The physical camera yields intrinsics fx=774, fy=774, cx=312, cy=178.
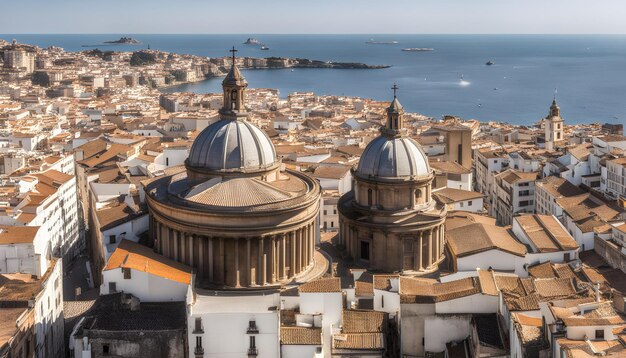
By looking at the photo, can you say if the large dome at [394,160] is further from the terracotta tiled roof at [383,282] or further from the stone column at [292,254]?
the stone column at [292,254]

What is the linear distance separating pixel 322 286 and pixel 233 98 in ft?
36.3

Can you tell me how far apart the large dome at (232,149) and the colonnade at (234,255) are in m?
3.67

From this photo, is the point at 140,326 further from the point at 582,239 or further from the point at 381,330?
the point at 582,239

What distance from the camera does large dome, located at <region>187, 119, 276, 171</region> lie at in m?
35.6

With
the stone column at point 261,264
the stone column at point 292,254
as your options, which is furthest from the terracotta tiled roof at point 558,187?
the stone column at point 261,264

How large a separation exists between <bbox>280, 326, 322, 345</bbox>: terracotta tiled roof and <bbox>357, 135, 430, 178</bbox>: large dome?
1104 centimetres

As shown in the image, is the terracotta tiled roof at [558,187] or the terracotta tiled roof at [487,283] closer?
the terracotta tiled roof at [487,283]

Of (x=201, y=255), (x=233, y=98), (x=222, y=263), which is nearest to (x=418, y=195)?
(x=233, y=98)

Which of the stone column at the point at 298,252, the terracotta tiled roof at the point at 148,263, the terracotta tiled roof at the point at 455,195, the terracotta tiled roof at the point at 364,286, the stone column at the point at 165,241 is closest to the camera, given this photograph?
the terracotta tiled roof at the point at 148,263

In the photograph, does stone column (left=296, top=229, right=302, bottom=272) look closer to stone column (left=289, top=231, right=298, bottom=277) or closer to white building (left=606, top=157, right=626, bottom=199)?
stone column (left=289, top=231, right=298, bottom=277)

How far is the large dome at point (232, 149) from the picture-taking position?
117ft

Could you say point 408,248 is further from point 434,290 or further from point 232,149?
point 232,149

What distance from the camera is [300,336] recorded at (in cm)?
2919

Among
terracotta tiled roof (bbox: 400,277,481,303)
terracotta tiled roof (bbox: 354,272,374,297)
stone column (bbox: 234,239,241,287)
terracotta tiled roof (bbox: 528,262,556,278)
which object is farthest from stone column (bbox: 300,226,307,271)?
terracotta tiled roof (bbox: 528,262,556,278)
